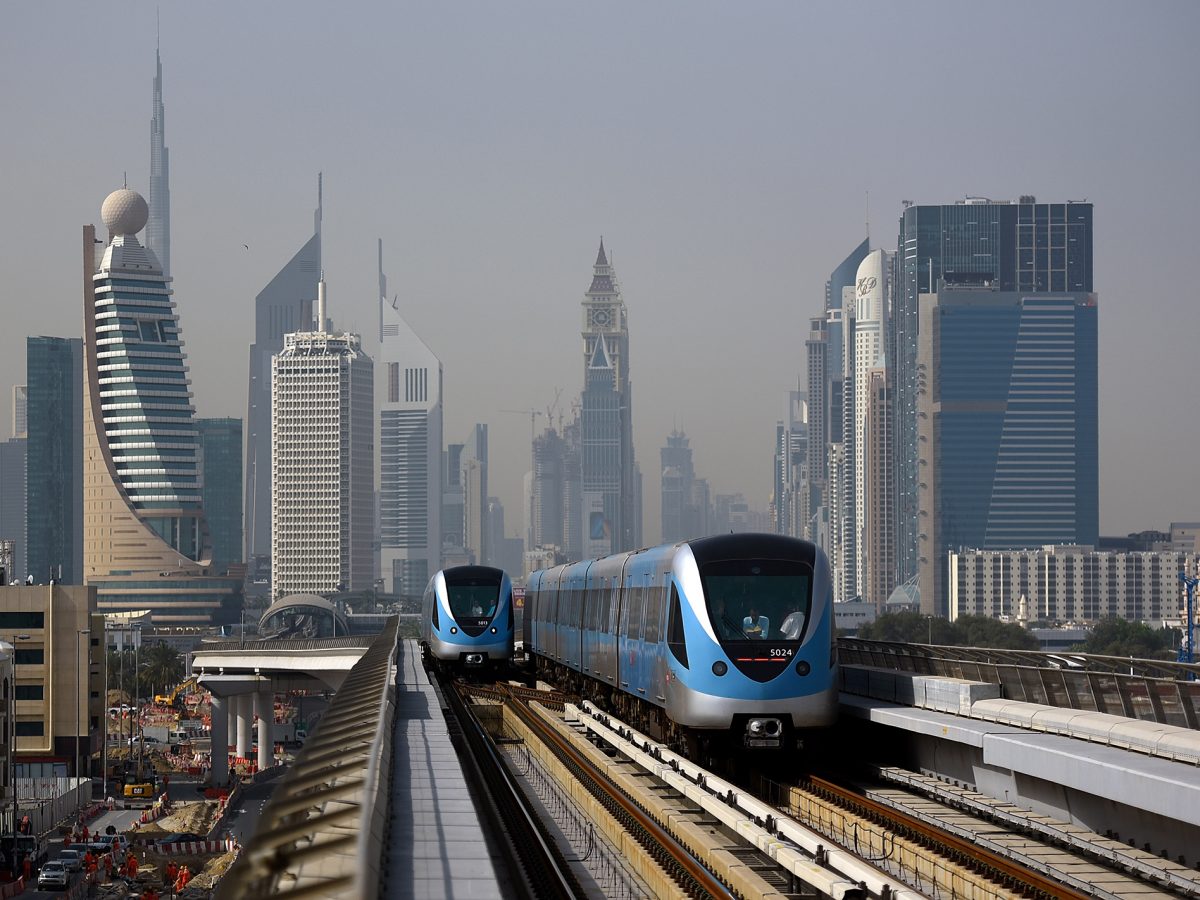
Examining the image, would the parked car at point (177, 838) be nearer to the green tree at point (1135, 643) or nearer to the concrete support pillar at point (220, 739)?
the concrete support pillar at point (220, 739)

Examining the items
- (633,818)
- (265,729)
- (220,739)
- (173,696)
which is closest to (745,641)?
(633,818)

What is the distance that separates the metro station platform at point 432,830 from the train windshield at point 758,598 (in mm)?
4103

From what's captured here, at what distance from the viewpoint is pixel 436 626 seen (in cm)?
5209

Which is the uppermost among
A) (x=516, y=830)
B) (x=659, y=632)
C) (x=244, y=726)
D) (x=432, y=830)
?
(x=659, y=632)

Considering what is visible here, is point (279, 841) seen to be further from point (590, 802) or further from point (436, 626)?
point (436, 626)

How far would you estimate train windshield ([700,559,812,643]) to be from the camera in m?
24.1

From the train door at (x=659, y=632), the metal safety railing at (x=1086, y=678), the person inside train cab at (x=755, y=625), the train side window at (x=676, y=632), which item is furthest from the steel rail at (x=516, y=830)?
the metal safety railing at (x=1086, y=678)

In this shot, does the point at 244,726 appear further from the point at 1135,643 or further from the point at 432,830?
the point at 1135,643

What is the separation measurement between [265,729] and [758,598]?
73.6m

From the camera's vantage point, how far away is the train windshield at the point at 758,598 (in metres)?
24.1

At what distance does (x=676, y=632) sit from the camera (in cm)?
2525

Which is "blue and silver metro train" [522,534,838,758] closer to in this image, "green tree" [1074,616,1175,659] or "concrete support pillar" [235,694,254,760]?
"concrete support pillar" [235,694,254,760]

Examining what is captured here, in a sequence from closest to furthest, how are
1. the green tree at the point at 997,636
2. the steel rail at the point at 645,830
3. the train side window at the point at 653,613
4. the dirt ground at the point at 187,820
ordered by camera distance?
1. the steel rail at the point at 645,830
2. the train side window at the point at 653,613
3. the dirt ground at the point at 187,820
4. the green tree at the point at 997,636

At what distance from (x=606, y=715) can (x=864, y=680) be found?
716 centimetres
